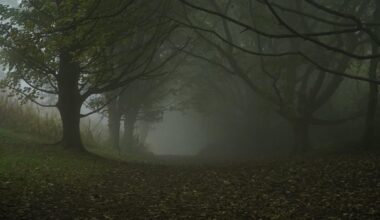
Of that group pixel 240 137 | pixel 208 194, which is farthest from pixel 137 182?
pixel 240 137

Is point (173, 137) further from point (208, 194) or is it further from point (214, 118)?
point (208, 194)

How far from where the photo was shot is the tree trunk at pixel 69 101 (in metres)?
17.7

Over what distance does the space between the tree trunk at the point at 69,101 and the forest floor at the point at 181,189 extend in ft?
5.52

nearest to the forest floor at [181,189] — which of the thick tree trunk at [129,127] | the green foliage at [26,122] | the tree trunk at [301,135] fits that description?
the green foliage at [26,122]

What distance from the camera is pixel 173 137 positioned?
7375 cm

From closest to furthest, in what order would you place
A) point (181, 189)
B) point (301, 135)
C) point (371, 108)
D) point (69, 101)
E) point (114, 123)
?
point (181, 189) → point (371, 108) → point (69, 101) → point (301, 135) → point (114, 123)

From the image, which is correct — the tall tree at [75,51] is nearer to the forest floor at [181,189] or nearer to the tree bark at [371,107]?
the forest floor at [181,189]

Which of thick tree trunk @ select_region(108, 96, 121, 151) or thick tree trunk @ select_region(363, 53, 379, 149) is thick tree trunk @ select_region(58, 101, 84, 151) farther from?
thick tree trunk @ select_region(108, 96, 121, 151)

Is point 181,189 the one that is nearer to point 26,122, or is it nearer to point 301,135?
point 301,135

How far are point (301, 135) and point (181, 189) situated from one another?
11134 millimetres

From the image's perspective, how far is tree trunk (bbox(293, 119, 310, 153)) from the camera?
71.4 feet

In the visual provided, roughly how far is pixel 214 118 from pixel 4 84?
88.8 feet

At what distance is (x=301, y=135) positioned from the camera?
2200cm

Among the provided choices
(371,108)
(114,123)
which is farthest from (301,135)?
(114,123)
